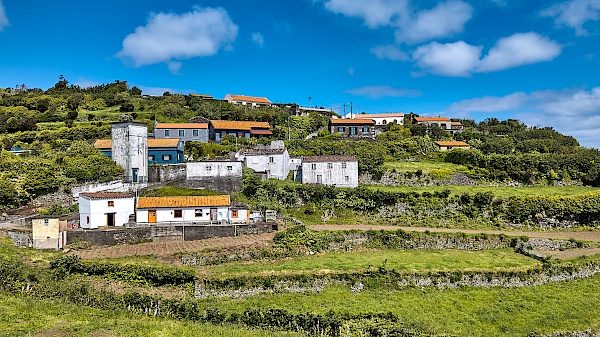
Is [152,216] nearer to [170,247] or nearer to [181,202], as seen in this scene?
[181,202]

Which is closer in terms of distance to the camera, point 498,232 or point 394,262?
point 394,262

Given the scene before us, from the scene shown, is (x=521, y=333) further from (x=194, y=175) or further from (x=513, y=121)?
(x=513, y=121)

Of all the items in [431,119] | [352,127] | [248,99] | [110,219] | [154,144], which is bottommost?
[110,219]

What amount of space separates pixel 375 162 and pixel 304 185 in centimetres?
928

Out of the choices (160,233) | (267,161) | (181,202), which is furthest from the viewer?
(267,161)

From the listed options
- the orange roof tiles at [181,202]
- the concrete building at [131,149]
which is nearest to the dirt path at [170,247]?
the orange roof tiles at [181,202]

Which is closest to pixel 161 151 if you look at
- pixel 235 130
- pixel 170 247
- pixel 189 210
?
pixel 235 130

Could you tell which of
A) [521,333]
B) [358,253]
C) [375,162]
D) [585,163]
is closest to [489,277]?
[521,333]

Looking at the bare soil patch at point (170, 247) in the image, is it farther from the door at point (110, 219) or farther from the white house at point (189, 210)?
the door at point (110, 219)

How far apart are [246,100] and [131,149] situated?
41.3 metres

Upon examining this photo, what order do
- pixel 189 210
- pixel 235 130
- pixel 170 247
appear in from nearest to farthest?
pixel 170 247, pixel 189 210, pixel 235 130

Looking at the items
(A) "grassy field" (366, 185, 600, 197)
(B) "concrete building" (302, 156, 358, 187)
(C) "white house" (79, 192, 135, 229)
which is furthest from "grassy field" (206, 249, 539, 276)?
(B) "concrete building" (302, 156, 358, 187)

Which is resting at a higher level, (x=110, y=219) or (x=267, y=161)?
(x=267, y=161)

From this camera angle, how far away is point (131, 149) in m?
37.5
